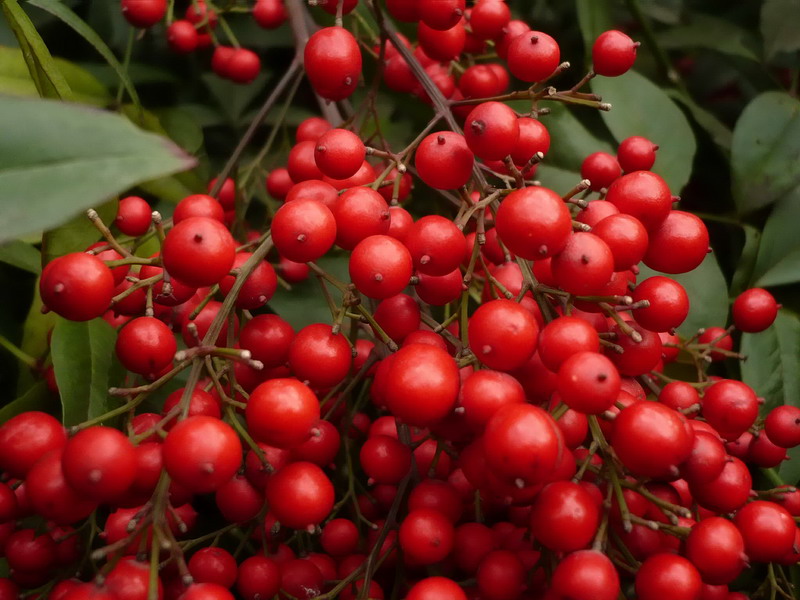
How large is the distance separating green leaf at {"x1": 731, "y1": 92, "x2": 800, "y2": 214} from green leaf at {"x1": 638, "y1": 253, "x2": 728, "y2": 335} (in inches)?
5.8

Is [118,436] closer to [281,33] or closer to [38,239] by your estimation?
[38,239]

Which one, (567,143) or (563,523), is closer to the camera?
(563,523)

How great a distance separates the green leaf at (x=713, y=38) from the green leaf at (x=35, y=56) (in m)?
1.00

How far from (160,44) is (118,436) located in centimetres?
94

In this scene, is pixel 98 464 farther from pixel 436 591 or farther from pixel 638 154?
pixel 638 154

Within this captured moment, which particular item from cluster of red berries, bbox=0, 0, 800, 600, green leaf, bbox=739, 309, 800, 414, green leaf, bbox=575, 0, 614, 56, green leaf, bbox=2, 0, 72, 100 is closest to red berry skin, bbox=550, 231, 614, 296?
cluster of red berries, bbox=0, 0, 800, 600

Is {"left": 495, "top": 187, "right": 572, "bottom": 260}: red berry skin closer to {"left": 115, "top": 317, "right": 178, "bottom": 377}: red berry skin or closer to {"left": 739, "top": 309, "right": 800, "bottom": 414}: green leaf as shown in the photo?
{"left": 115, "top": 317, "right": 178, "bottom": 377}: red berry skin

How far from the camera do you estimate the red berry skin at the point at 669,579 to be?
55cm

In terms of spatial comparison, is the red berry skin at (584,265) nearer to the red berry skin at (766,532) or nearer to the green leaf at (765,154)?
the red berry skin at (766,532)

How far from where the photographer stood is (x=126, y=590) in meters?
0.52

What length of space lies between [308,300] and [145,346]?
1.06 ft

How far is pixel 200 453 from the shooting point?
51 centimetres

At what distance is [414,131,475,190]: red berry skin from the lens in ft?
2.22

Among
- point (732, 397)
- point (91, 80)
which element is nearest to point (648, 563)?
point (732, 397)
